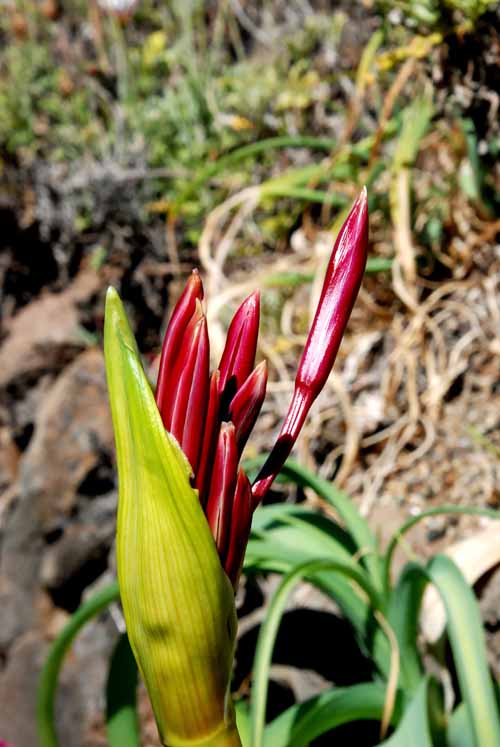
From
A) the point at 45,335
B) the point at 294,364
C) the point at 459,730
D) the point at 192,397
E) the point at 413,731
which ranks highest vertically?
the point at 192,397

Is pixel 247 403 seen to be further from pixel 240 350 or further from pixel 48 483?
pixel 48 483

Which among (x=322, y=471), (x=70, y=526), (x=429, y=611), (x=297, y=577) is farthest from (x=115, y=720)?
(x=70, y=526)

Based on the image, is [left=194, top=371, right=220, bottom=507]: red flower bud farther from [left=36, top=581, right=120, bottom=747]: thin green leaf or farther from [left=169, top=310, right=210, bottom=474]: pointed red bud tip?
[left=36, top=581, right=120, bottom=747]: thin green leaf

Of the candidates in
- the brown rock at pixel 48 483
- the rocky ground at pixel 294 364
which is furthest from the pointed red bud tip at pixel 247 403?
the brown rock at pixel 48 483

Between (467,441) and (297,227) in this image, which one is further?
(297,227)

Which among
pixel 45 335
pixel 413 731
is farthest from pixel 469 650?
pixel 45 335

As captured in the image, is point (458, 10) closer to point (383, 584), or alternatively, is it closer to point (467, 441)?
point (467, 441)
